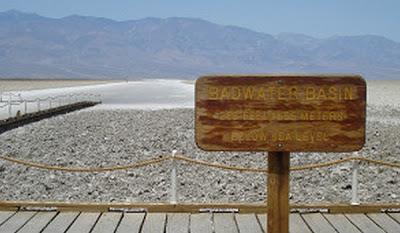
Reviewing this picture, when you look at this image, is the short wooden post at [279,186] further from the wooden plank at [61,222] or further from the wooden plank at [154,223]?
the wooden plank at [61,222]

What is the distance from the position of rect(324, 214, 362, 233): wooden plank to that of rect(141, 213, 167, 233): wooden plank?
6.94 ft

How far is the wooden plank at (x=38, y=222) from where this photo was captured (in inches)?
287

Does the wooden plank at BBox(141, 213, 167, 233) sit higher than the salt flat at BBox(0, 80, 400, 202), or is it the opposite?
the wooden plank at BBox(141, 213, 167, 233)

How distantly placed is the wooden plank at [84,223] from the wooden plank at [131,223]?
36cm

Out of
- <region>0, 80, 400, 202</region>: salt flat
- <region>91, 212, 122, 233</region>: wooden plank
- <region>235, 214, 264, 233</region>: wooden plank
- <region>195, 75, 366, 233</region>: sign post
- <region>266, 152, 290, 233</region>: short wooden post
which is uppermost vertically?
<region>195, 75, 366, 233</region>: sign post

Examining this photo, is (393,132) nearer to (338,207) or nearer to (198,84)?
(338,207)

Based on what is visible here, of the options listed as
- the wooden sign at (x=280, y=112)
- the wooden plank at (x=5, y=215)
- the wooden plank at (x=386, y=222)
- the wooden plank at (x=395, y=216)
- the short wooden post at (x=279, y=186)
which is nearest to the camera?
the wooden sign at (x=280, y=112)

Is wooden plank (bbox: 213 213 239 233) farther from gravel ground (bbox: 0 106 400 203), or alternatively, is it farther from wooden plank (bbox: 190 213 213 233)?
gravel ground (bbox: 0 106 400 203)

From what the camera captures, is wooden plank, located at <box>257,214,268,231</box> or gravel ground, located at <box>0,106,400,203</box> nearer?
wooden plank, located at <box>257,214,268,231</box>

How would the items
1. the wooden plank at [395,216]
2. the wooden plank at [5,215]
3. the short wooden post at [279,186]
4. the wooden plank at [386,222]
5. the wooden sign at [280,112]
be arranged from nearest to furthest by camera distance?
the wooden sign at [280,112] < the short wooden post at [279,186] < the wooden plank at [386,222] < the wooden plank at [5,215] < the wooden plank at [395,216]

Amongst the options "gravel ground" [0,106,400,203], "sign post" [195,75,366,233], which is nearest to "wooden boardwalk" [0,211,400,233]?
"sign post" [195,75,366,233]

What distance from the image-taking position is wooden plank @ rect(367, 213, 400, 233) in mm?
7406

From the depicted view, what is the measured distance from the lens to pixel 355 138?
5.73m

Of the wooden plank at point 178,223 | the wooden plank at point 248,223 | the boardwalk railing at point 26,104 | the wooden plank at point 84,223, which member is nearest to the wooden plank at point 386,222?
the wooden plank at point 248,223
